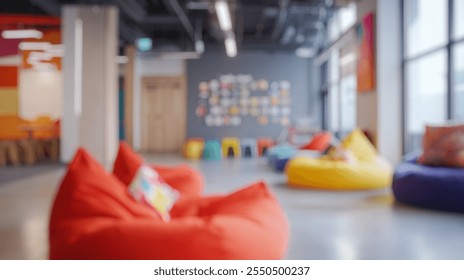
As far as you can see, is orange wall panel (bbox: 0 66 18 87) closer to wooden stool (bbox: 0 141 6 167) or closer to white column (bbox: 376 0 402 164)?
wooden stool (bbox: 0 141 6 167)

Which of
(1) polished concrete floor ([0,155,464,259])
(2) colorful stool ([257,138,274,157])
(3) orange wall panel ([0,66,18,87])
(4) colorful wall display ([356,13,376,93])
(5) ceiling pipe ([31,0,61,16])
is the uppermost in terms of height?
(5) ceiling pipe ([31,0,61,16])

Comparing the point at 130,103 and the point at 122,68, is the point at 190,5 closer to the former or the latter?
the point at 130,103

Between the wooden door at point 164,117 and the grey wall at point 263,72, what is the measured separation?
2.41ft

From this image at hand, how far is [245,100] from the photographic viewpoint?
12141 millimetres

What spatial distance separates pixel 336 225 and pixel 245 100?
9.21 metres

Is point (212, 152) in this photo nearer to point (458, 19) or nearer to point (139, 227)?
point (458, 19)

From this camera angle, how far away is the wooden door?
1266 centimetres

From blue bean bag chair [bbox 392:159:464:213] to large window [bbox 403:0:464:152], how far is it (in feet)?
3.34

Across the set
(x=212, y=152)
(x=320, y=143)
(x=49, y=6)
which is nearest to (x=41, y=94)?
(x=49, y=6)

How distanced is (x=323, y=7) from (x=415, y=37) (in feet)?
9.23

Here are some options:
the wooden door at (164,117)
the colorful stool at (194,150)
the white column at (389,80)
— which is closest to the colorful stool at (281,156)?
the white column at (389,80)

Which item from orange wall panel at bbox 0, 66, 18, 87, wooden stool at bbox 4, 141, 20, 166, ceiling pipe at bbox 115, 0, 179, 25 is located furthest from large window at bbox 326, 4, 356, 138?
wooden stool at bbox 4, 141, 20, 166

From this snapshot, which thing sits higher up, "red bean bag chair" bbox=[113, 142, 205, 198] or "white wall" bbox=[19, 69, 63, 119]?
"white wall" bbox=[19, 69, 63, 119]

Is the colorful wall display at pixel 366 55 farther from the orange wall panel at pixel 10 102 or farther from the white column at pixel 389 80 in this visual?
the orange wall panel at pixel 10 102
